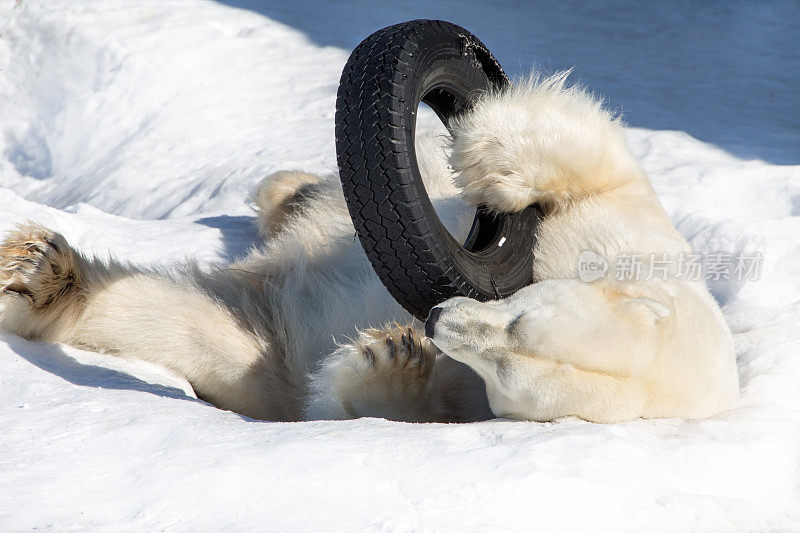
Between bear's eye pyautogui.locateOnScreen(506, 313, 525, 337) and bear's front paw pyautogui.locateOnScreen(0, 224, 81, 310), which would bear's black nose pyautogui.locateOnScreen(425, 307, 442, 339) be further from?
Result: bear's front paw pyautogui.locateOnScreen(0, 224, 81, 310)

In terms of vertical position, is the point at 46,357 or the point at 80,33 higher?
the point at 80,33

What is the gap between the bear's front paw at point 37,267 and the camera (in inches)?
80.7

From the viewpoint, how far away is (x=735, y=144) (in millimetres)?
4504

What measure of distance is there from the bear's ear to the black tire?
42 cm

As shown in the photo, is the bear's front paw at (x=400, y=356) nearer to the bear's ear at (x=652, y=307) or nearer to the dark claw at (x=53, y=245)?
the bear's ear at (x=652, y=307)

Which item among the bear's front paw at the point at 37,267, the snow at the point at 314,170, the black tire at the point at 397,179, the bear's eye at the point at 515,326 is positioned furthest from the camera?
the bear's front paw at the point at 37,267

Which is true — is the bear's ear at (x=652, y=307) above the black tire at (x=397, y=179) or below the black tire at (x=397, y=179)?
below

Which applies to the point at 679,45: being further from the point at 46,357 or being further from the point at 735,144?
the point at 46,357

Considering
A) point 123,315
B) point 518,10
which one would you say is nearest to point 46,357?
point 123,315

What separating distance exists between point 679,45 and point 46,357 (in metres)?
5.92

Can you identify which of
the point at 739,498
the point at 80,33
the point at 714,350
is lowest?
the point at 739,498

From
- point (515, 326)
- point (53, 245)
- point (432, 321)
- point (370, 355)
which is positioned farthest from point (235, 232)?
point (515, 326)

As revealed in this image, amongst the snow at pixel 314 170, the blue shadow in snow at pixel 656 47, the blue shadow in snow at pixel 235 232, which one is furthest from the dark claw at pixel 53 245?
the blue shadow in snow at pixel 656 47

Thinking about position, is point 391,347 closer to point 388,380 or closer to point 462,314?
point 388,380
